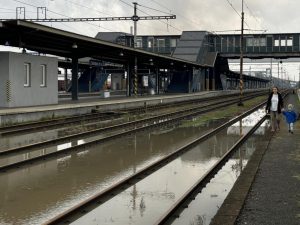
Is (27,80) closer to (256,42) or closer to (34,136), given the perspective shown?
(34,136)

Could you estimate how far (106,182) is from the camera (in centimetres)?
928

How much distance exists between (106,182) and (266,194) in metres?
3.15

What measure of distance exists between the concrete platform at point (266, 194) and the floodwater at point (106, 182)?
616 mm

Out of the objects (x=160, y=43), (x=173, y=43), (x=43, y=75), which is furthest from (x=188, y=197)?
(x=173, y=43)

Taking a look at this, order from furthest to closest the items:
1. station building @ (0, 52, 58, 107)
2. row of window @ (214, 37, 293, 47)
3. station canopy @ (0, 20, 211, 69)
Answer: row of window @ (214, 37, 293, 47) < station building @ (0, 52, 58, 107) < station canopy @ (0, 20, 211, 69)

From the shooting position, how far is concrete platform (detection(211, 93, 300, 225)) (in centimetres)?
641

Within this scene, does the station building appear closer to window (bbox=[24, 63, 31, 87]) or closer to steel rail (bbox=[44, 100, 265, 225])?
window (bbox=[24, 63, 31, 87])

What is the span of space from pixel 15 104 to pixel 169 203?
20528 mm

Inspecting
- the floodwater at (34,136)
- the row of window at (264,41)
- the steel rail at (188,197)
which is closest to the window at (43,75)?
the floodwater at (34,136)

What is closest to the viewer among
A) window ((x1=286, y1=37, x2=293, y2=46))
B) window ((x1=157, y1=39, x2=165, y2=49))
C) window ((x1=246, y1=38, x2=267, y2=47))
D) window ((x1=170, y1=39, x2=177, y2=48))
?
window ((x1=286, y1=37, x2=293, y2=46))

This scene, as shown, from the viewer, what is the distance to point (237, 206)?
23.0ft

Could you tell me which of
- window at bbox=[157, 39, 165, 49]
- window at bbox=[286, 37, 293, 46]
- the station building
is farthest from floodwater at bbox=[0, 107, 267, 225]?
window at bbox=[157, 39, 165, 49]

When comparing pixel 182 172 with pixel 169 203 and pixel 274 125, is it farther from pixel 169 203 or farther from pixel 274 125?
pixel 274 125

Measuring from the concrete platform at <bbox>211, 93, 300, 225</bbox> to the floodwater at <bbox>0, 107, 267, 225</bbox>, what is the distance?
62cm
